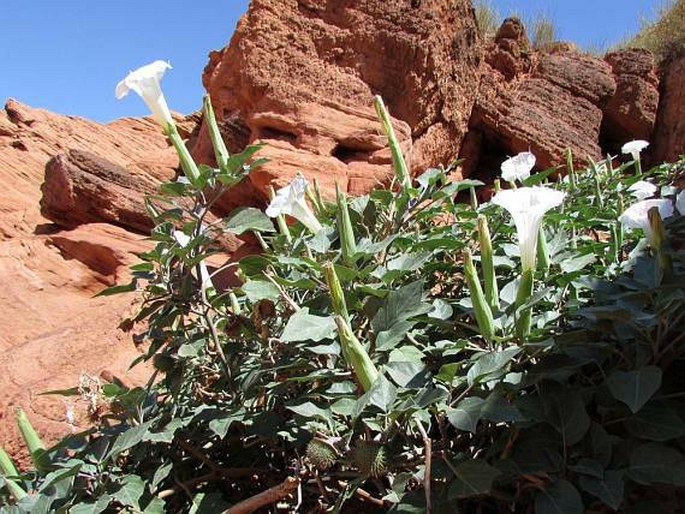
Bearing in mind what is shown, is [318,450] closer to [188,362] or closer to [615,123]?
A: [188,362]

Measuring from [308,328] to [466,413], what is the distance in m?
0.36

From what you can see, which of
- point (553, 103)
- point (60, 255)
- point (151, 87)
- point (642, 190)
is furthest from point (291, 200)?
point (553, 103)

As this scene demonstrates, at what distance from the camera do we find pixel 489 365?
1177 mm

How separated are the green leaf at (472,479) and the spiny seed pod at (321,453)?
0.78 feet

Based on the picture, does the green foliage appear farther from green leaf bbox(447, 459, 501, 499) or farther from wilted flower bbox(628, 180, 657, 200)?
green leaf bbox(447, 459, 501, 499)

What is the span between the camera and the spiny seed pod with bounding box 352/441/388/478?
1.17m

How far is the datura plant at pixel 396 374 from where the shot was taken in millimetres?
1173

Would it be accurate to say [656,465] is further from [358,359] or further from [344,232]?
[344,232]

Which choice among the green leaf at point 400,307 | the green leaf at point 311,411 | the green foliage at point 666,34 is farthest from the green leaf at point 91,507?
the green foliage at point 666,34

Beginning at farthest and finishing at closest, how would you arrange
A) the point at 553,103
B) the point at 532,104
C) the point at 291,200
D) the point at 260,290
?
the point at 553,103 → the point at 532,104 → the point at 291,200 → the point at 260,290

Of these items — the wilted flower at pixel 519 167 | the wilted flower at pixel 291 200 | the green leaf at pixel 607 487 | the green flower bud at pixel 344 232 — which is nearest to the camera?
the green leaf at pixel 607 487

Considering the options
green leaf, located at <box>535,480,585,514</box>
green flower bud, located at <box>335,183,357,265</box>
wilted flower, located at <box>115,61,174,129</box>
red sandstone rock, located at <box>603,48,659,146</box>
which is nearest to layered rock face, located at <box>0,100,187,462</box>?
wilted flower, located at <box>115,61,174,129</box>

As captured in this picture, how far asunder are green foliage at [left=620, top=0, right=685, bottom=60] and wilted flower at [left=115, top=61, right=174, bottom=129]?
7.41 m

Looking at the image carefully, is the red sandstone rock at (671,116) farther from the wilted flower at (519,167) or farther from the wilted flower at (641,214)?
the wilted flower at (641,214)
